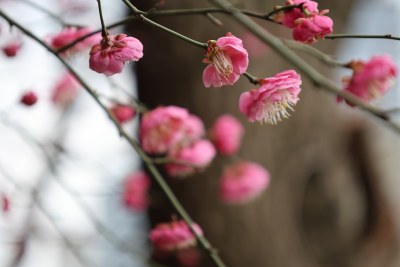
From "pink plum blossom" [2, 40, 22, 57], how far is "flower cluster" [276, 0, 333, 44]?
0.68m

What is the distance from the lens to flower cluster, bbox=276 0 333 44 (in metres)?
0.82

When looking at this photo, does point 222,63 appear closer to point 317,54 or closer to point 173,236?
point 317,54

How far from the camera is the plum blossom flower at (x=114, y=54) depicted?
752 millimetres

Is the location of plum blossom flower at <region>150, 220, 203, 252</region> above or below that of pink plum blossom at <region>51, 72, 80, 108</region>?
above

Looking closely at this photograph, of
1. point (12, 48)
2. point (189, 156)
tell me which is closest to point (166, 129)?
point (189, 156)

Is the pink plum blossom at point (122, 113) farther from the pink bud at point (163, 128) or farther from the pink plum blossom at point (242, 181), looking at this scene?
the pink plum blossom at point (242, 181)

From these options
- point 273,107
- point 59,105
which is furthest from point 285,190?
point 273,107

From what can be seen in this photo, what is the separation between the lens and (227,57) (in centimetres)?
76

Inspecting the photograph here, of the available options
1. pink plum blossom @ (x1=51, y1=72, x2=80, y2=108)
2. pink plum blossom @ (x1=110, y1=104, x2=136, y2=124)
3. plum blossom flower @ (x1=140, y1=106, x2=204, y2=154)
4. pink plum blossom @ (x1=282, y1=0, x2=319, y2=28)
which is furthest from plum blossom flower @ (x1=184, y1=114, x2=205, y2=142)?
pink plum blossom @ (x1=51, y1=72, x2=80, y2=108)

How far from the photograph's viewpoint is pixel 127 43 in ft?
2.49

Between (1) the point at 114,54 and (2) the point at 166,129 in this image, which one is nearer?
(1) the point at 114,54

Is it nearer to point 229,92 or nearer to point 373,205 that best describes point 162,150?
point 229,92

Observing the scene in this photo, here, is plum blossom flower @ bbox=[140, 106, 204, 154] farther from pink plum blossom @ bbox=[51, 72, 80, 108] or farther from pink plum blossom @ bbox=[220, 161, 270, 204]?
pink plum blossom @ bbox=[51, 72, 80, 108]

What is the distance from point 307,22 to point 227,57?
138mm
